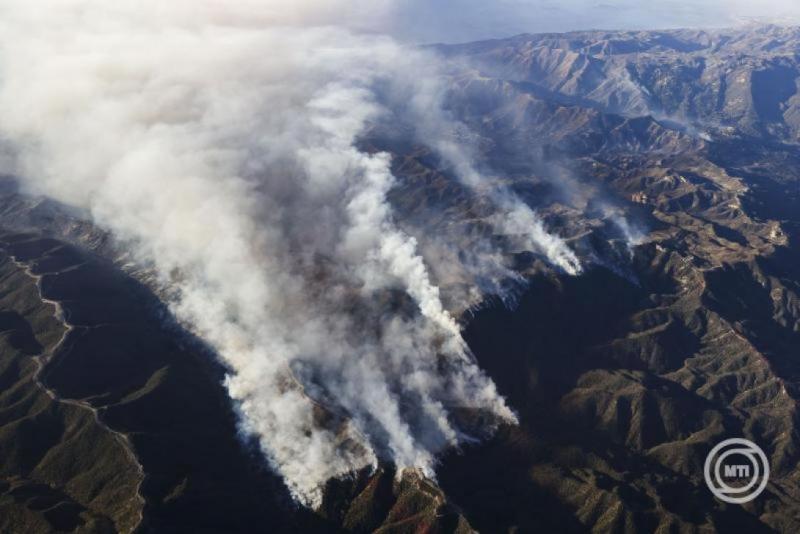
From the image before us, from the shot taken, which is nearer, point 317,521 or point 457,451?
point 317,521

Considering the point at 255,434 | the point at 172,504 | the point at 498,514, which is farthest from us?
the point at 255,434

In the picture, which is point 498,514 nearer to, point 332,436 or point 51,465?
point 332,436

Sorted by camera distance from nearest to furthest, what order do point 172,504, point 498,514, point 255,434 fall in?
point 172,504
point 498,514
point 255,434

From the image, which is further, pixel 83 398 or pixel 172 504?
pixel 83 398

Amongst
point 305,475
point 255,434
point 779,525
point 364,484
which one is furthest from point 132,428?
point 779,525

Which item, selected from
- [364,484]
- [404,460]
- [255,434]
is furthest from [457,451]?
[255,434]

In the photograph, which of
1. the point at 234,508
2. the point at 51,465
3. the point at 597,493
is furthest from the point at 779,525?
the point at 51,465

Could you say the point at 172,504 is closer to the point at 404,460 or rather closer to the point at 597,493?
the point at 404,460
